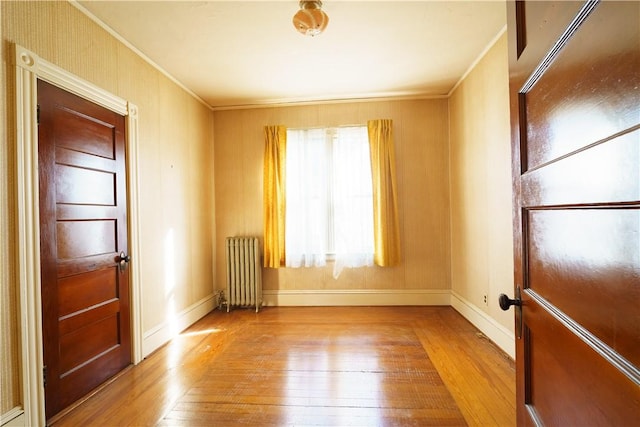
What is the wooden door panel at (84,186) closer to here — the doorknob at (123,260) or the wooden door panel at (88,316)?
the doorknob at (123,260)

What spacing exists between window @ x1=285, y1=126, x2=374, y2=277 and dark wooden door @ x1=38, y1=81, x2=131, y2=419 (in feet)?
6.51

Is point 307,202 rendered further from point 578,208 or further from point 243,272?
point 578,208

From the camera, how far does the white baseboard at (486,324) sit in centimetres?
254

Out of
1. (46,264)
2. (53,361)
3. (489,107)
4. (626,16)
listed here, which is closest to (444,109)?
(489,107)

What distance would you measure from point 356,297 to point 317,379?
73.1 inches

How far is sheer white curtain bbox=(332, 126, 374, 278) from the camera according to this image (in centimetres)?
397

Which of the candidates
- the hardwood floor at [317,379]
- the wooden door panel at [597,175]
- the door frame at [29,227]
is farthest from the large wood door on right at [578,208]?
the door frame at [29,227]

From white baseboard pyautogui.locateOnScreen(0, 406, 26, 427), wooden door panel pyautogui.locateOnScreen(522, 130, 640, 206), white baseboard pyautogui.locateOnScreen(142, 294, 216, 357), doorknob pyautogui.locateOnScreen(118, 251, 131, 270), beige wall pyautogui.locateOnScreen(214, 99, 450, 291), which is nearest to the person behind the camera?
wooden door panel pyautogui.locateOnScreen(522, 130, 640, 206)

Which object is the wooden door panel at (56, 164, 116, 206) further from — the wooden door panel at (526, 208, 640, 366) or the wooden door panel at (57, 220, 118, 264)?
the wooden door panel at (526, 208, 640, 366)

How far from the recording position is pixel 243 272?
3.98 meters

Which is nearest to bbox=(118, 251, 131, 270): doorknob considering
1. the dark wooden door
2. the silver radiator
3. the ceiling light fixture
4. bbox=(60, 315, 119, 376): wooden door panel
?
the dark wooden door

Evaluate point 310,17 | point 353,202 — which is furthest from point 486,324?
point 310,17

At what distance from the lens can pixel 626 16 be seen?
0.48m

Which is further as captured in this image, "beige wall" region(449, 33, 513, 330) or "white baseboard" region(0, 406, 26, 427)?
"beige wall" region(449, 33, 513, 330)
